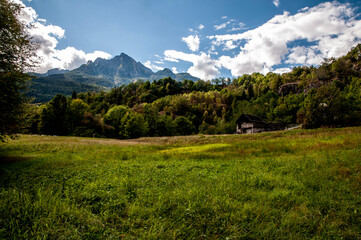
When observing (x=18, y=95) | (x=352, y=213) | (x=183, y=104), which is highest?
(x=183, y=104)

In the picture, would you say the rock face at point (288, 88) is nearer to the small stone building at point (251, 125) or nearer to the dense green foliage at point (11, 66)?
the small stone building at point (251, 125)

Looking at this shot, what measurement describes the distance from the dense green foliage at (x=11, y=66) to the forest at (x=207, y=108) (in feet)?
3.98

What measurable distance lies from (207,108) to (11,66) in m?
145

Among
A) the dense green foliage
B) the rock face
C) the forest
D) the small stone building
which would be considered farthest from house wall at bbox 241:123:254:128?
the rock face

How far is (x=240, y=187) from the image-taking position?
20.4ft

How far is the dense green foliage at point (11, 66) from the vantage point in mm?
10891

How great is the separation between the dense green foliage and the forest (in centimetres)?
121

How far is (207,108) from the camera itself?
151 metres

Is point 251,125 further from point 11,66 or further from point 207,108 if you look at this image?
point 207,108

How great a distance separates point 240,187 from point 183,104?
146911 millimetres

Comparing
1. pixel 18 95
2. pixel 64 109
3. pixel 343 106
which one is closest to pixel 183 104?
pixel 64 109

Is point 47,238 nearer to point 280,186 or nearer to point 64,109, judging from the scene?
point 280,186

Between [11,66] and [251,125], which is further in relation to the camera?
[251,125]

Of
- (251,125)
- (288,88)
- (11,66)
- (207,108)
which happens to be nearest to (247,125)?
(251,125)
